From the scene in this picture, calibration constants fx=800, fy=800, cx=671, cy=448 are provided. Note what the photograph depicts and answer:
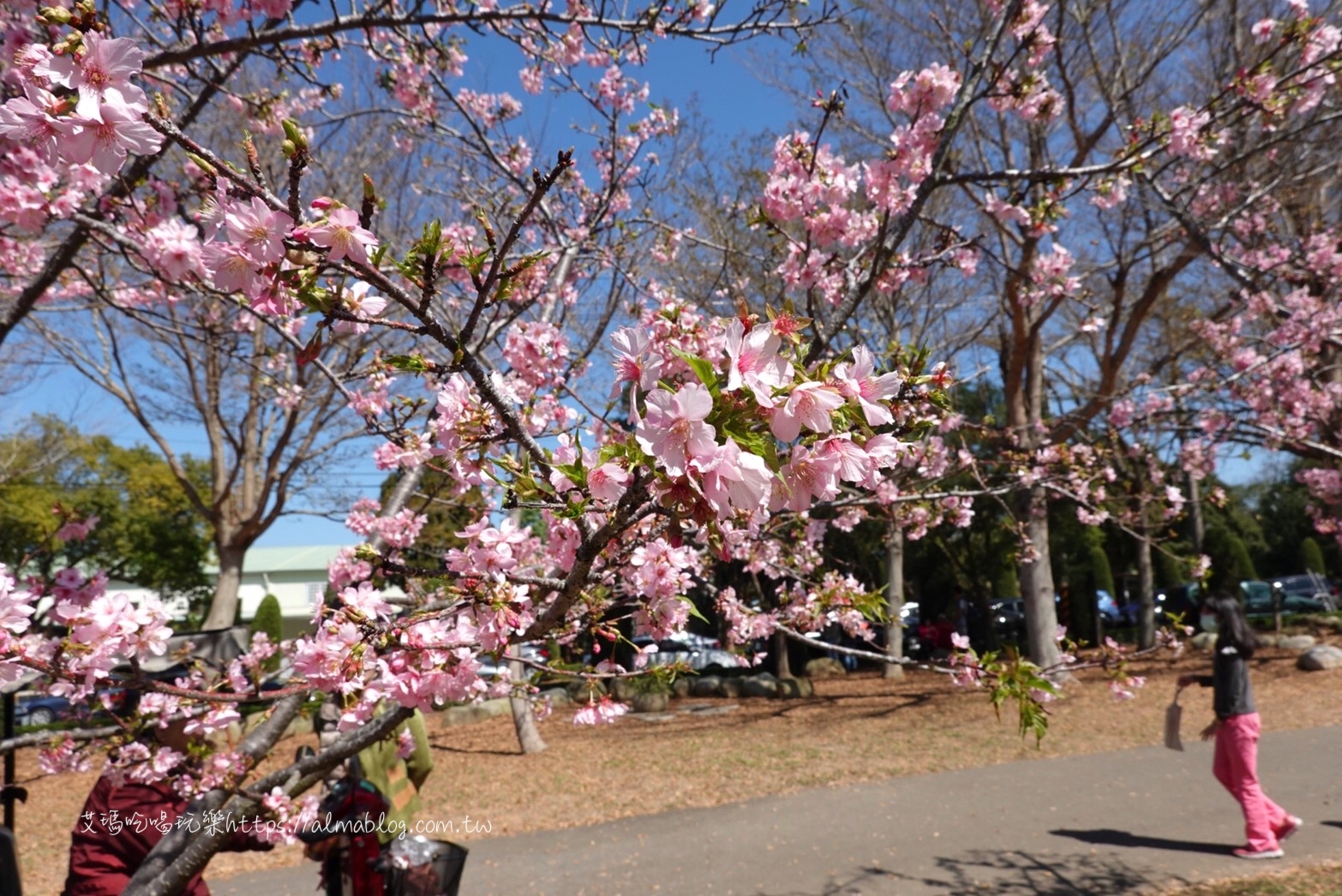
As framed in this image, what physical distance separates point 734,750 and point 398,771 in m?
5.79

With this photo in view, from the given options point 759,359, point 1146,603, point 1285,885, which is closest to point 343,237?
point 759,359

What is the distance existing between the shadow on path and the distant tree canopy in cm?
2265

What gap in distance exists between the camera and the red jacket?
299cm

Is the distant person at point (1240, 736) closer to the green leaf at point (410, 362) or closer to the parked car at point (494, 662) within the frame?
the parked car at point (494, 662)

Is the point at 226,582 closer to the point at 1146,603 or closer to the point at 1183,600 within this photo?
the point at 1146,603

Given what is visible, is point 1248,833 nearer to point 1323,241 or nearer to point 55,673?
point 55,673

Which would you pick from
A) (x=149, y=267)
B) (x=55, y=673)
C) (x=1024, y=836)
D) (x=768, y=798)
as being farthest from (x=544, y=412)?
(x=768, y=798)

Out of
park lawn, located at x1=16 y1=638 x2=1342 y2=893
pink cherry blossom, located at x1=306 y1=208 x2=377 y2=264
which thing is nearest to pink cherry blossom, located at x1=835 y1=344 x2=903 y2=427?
pink cherry blossom, located at x1=306 y1=208 x2=377 y2=264

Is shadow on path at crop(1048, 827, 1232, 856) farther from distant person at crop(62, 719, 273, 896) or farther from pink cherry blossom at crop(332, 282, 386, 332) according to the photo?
pink cherry blossom at crop(332, 282, 386, 332)

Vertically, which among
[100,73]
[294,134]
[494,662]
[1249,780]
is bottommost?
[1249,780]

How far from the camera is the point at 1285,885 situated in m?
4.39

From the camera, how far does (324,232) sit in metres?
1.27

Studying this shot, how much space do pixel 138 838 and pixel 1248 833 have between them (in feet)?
19.6

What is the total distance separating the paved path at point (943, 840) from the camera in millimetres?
4926
